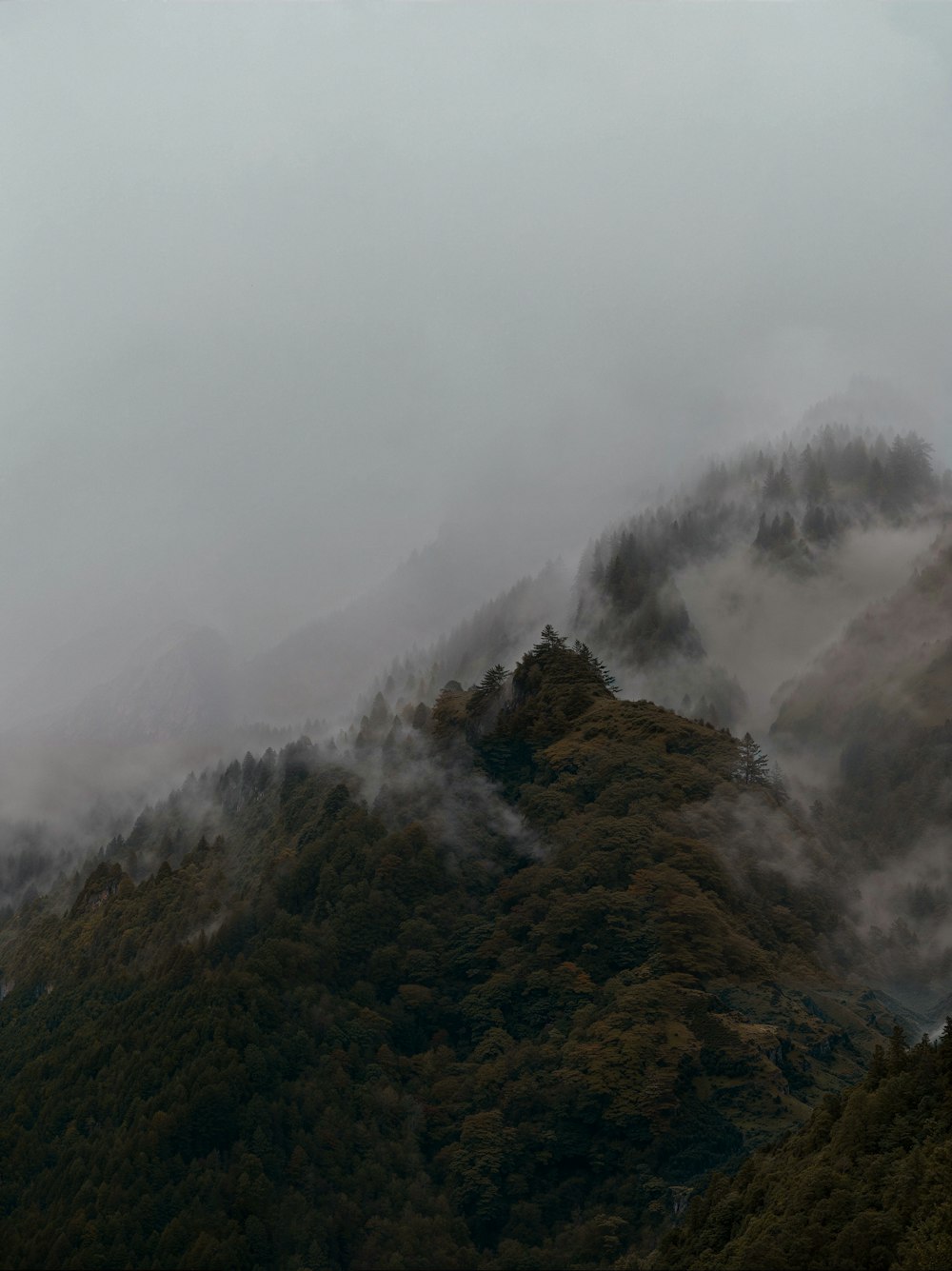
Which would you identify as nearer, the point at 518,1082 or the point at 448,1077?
the point at 518,1082

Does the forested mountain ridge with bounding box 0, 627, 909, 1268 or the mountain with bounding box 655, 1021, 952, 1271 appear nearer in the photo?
the mountain with bounding box 655, 1021, 952, 1271

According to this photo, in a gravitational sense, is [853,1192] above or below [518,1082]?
below

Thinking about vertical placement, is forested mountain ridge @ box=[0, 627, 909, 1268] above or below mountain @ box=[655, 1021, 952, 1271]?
above

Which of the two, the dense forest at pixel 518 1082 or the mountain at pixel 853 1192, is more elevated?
the dense forest at pixel 518 1082

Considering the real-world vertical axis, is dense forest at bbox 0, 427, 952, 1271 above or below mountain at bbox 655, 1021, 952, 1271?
above

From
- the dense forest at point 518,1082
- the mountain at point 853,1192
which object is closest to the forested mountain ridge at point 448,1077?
the dense forest at point 518,1082

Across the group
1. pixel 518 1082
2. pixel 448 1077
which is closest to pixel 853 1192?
pixel 518 1082

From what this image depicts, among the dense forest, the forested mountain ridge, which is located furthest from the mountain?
the forested mountain ridge

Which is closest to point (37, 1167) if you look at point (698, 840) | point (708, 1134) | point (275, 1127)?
point (275, 1127)

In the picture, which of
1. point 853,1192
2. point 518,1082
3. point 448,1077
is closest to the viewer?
point 853,1192

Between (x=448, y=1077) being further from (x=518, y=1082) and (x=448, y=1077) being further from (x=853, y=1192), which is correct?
(x=853, y=1192)

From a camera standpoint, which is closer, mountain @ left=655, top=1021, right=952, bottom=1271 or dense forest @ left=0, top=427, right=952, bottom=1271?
mountain @ left=655, top=1021, right=952, bottom=1271

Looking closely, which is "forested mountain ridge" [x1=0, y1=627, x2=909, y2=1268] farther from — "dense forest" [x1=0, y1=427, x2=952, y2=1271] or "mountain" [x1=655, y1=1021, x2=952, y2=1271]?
"mountain" [x1=655, y1=1021, x2=952, y2=1271]

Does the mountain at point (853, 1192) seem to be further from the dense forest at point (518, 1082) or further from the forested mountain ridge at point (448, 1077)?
the forested mountain ridge at point (448, 1077)
